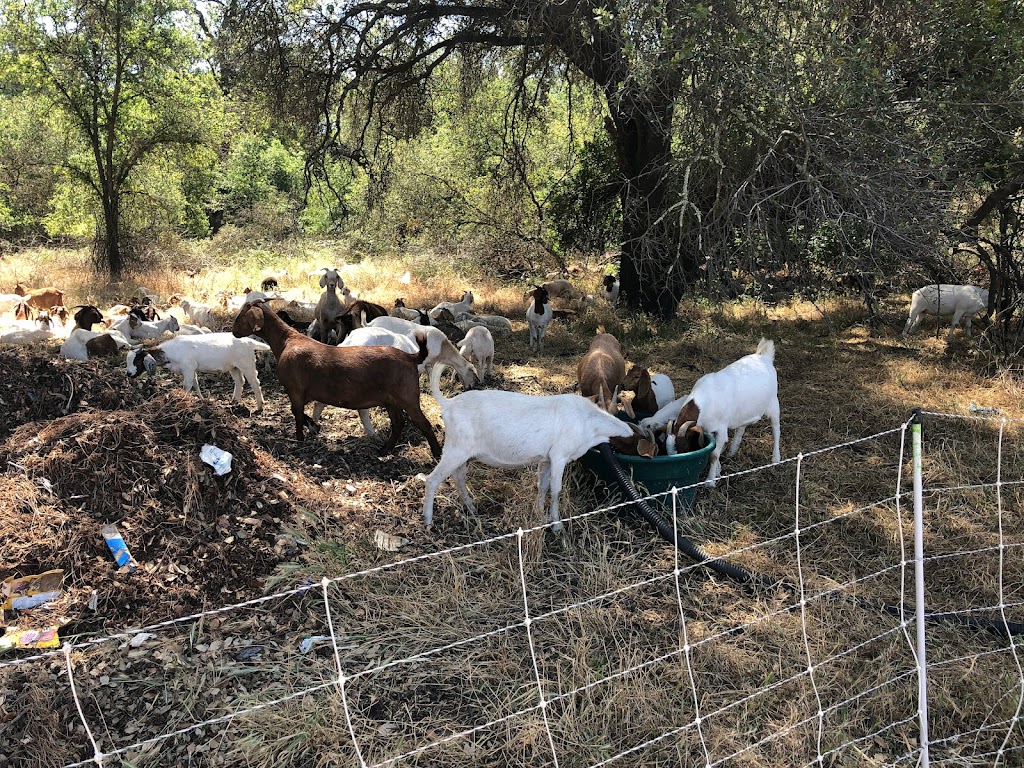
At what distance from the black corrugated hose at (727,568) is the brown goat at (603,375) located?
1138 millimetres

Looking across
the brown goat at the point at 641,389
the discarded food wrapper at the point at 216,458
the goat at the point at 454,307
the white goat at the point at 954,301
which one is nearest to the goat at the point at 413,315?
the goat at the point at 454,307

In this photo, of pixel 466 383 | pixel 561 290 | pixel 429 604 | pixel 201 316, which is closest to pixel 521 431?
pixel 429 604

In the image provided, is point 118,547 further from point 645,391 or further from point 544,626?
point 645,391

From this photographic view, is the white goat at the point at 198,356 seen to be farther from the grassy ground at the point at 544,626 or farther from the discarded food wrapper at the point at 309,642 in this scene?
the discarded food wrapper at the point at 309,642

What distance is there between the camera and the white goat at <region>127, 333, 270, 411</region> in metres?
7.84

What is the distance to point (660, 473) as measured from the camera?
5242mm

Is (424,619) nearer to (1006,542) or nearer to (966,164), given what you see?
(1006,542)

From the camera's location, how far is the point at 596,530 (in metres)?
5.09

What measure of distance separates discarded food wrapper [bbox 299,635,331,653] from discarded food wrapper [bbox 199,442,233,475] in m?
1.57

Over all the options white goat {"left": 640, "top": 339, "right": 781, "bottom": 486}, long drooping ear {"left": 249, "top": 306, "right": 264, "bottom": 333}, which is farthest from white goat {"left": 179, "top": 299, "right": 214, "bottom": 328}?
white goat {"left": 640, "top": 339, "right": 781, "bottom": 486}

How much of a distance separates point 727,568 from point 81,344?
883 centimetres

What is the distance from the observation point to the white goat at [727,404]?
5.82m

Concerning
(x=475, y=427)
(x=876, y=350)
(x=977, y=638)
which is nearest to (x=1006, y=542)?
(x=977, y=638)

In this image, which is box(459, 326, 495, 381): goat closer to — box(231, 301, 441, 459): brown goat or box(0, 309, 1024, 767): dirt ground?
box(231, 301, 441, 459): brown goat
